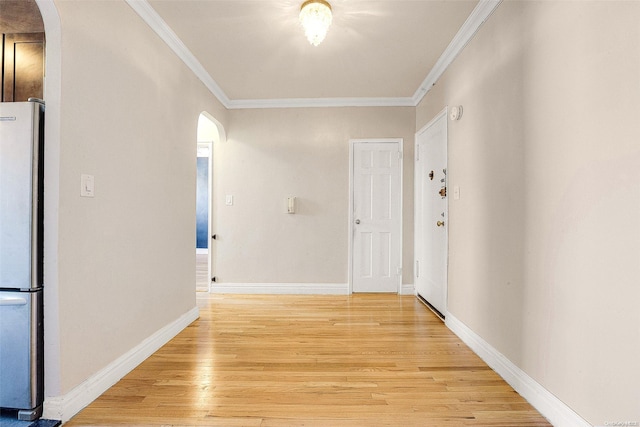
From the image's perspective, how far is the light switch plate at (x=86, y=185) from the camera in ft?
5.54

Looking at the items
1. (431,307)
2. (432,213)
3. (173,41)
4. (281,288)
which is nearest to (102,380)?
(281,288)

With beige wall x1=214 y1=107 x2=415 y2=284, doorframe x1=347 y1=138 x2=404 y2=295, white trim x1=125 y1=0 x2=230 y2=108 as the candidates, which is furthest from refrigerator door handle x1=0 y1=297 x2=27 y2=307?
doorframe x1=347 y1=138 x2=404 y2=295

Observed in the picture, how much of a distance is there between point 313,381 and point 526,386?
1.23m

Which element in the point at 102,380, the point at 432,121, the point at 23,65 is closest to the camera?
the point at 23,65

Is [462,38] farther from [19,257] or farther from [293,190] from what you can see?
[19,257]

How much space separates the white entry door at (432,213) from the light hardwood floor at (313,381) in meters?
0.48

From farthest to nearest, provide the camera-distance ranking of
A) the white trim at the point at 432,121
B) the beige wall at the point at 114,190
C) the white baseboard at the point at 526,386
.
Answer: the white trim at the point at 432,121, the beige wall at the point at 114,190, the white baseboard at the point at 526,386

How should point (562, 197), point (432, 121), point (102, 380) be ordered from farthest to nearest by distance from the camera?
point (432, 121) < point (102, 380) < point (562, 197)

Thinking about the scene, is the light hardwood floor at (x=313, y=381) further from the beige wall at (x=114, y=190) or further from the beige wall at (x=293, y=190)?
the beige wall at (x=293, y=190)

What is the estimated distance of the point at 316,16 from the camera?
83.0 inches

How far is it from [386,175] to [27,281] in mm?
3515

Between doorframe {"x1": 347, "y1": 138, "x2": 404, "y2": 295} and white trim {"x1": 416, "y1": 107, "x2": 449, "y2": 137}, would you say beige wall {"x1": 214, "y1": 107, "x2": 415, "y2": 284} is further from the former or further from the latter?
white trim {"x1": 416, "y1": 107, "x2": 449, "y2": 137}

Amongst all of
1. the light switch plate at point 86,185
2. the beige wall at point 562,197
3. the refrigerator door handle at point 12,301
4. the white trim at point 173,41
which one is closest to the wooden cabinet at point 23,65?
the light switch plate at point 86,185

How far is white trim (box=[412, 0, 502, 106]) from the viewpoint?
85.6 inches
